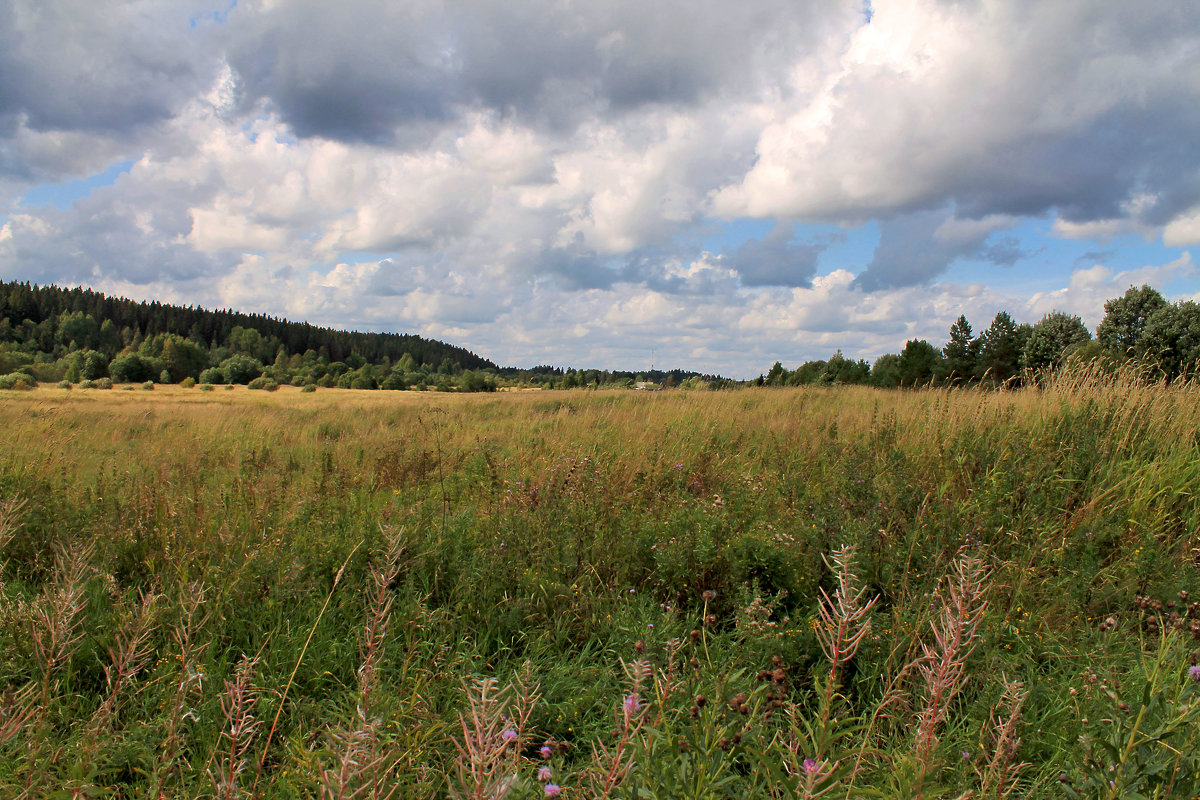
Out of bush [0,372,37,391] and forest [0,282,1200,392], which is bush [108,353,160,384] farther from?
bush [0,372,37,391]

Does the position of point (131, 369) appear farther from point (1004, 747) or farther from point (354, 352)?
point (1004, 747)

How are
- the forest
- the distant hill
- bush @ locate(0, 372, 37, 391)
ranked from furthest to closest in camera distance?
the distant hill < bush @ locate(0, 372, 37, 391) < the forest

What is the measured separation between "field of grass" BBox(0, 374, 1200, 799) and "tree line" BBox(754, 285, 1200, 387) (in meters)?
3.88

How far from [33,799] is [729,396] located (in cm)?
1259

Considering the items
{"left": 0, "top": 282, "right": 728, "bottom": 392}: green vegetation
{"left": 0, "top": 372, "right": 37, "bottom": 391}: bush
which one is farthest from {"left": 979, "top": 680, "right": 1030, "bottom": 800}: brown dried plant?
{"left": 0, "top": 372, "right": 37, "bottom": 391}: bush

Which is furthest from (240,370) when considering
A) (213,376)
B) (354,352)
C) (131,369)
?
(354,352)

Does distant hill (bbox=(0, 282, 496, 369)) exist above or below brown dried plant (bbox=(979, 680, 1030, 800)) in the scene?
above

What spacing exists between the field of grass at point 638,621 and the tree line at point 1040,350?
3.88 m

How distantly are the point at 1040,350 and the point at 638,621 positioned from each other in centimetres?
4512

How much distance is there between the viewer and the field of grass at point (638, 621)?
4.75 feet

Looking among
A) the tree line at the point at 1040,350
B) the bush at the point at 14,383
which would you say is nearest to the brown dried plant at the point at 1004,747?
the tree line at the point at 1040,350

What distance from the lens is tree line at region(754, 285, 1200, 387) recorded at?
13.7 m

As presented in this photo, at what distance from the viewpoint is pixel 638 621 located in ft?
10.2

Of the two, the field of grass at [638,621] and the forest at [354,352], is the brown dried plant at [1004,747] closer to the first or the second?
the field of grass at [638,621]
